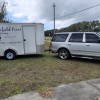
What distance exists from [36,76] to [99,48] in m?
4.70

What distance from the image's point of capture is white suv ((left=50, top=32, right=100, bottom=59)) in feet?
42.2

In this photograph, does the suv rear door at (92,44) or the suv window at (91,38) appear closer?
the suv rear door at (92,44)

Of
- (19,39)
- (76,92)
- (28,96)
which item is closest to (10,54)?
(19,39)

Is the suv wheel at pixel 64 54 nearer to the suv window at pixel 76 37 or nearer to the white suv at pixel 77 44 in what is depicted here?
the white suv at pixel 77 44

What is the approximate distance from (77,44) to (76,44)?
7 centimetres

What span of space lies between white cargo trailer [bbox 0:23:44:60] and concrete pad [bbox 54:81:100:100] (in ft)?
22.8

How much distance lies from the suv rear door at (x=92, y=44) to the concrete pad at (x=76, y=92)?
4.98 metres

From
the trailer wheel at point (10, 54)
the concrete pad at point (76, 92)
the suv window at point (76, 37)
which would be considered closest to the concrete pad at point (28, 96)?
the concrete pad at point (76, 92)

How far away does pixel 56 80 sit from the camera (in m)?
8.78

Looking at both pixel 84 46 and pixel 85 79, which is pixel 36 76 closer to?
pixel 85 79

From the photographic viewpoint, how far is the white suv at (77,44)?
1285cm

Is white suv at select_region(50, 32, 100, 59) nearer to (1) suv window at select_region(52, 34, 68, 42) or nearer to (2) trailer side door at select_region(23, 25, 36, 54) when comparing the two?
(1) suv window at select_region(52, 34, 68, 42)

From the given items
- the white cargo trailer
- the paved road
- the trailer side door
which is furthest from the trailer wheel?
the paved road

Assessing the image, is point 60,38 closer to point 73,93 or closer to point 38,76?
point 38,76
